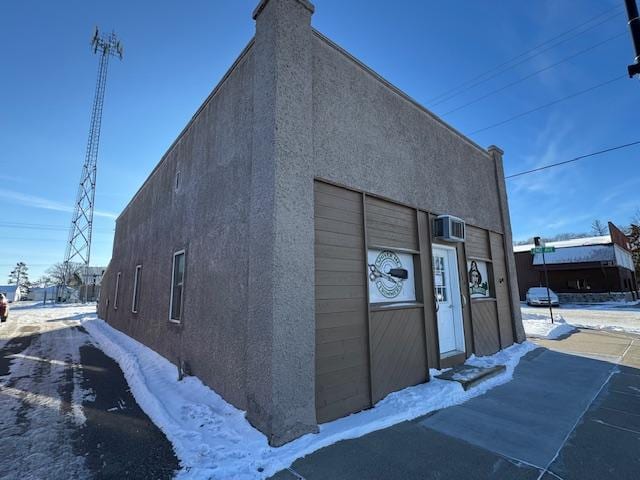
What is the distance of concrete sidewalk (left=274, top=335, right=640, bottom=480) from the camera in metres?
2.62

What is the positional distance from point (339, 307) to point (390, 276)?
53.5 inches

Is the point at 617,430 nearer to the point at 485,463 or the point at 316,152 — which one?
the point at 485,463

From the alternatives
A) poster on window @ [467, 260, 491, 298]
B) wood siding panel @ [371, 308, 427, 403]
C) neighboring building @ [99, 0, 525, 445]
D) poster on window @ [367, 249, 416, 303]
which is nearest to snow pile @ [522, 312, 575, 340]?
poster on window @ [467, 260, 491, 298]

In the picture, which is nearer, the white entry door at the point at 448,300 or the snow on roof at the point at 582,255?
the white entry door at the point at 448,300

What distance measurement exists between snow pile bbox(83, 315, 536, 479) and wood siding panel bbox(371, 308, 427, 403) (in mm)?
153

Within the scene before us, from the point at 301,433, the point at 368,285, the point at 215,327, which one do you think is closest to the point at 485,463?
the point at 301,433

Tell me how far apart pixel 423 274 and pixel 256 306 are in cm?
306

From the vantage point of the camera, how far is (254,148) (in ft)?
12.5

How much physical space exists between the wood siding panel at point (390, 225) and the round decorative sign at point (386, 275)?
20cm

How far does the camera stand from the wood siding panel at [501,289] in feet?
24.9

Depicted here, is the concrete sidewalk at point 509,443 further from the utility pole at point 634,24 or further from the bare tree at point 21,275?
the bare tree at point 21,275

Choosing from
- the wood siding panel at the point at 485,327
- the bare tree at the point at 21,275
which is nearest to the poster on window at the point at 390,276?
the wood siding panel at the point at 485,327

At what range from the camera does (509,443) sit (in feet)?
10.2

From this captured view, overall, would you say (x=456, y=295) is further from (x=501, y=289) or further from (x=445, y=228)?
(x=501, y=289)
